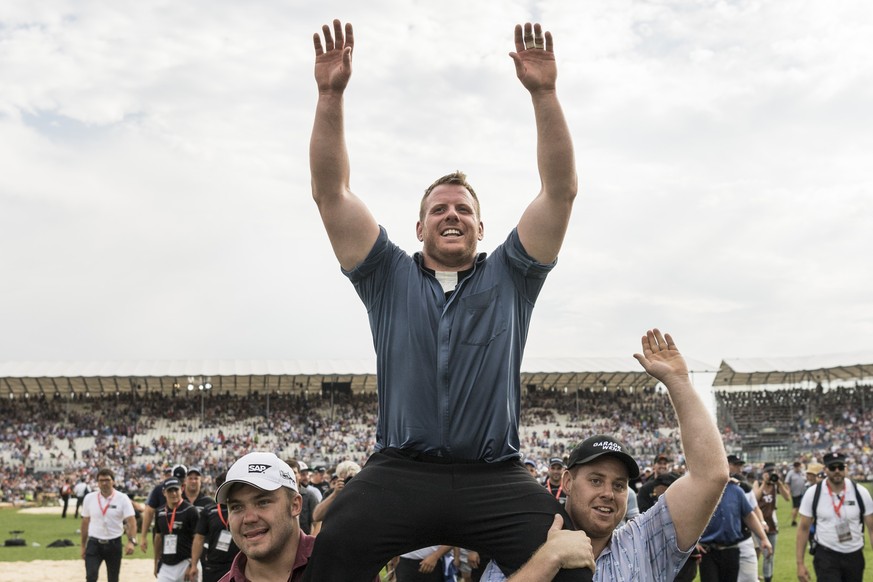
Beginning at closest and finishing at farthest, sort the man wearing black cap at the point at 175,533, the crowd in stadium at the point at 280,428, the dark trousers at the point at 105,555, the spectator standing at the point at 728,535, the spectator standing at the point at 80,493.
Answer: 1. the spectator standing at the point at 728,535
2. the man wearing black cap at the point at 175,533
3. the dark trousers at the point at 105,555
4. the spectator standing at the point at 80,493
5. the crowd in stadium at the point at 280,428

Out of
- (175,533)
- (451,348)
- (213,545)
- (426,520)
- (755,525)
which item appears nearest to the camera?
(426,520)

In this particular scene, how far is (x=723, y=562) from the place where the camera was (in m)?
10.0

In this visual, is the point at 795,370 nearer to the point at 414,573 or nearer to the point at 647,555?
the point at 414,573

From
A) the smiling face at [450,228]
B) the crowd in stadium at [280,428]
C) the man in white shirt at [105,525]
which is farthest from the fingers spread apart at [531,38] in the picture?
the crowd in stadium at [280,428]

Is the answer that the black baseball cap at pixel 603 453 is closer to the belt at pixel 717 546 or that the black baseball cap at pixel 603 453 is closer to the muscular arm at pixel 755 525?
the muscular arm at pixel 755 525

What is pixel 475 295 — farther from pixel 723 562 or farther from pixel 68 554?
pixel 68 554

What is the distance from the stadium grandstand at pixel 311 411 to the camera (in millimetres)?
42812

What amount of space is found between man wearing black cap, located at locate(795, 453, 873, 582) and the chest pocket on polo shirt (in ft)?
25.1

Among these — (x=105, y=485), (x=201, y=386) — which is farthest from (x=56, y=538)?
(x=201, y=386)

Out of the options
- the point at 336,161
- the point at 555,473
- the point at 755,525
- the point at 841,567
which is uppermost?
the point at 336,161

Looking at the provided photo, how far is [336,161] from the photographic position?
3258 mm

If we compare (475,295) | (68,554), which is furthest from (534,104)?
(68,554)

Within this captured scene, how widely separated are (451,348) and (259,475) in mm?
997

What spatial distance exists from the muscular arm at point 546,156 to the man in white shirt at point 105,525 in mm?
10965
